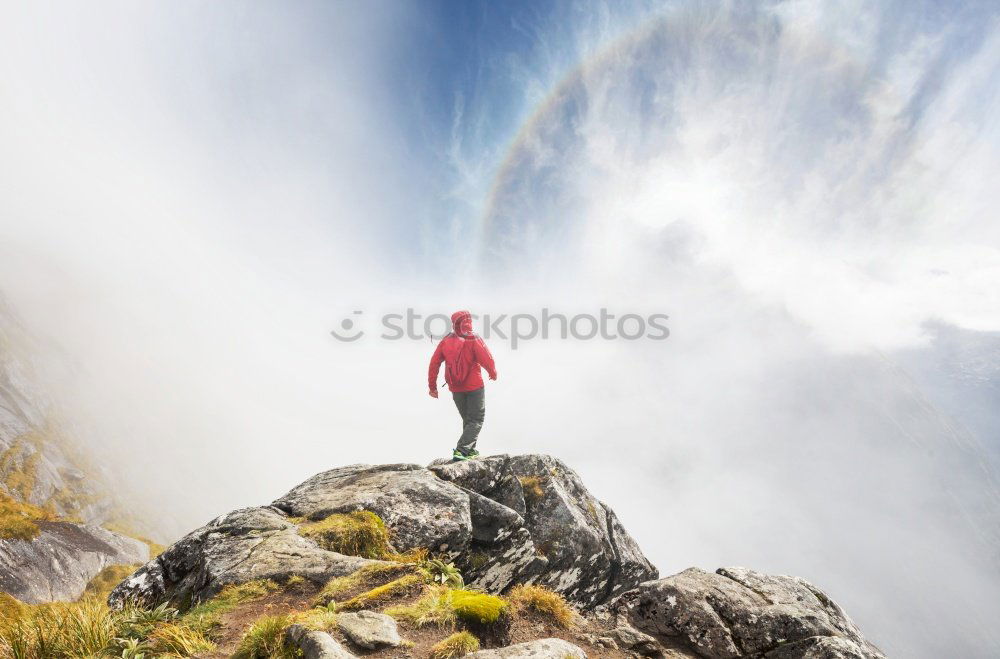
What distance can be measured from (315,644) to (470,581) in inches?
303

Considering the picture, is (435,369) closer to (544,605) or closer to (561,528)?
(561,528)

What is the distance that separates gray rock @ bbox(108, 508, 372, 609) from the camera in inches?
397

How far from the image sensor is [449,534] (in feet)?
44.1

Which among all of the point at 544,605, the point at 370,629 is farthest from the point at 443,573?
the point at 370,629

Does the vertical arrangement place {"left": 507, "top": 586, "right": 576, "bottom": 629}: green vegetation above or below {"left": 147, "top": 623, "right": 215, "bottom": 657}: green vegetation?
above

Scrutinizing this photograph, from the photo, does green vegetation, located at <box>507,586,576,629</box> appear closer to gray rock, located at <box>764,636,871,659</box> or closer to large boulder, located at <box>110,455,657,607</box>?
large boulder, located at <box>110,455,657,607</box>

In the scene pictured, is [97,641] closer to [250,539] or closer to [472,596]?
[250,539]

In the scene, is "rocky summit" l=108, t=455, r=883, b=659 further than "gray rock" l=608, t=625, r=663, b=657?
No

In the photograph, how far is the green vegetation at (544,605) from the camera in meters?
9.95

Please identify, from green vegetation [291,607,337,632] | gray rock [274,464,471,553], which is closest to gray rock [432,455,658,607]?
gray rock [274,464,471,553]

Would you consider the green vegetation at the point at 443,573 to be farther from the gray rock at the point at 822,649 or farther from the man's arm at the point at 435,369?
the man's arm at the point at 435,369

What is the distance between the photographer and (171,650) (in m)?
7.45

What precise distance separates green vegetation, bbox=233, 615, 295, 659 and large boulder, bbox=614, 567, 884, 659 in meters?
7.81

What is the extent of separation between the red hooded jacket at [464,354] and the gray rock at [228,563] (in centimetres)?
852
